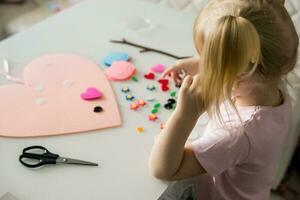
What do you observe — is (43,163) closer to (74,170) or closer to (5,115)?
(74,170)

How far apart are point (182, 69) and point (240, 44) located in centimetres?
37

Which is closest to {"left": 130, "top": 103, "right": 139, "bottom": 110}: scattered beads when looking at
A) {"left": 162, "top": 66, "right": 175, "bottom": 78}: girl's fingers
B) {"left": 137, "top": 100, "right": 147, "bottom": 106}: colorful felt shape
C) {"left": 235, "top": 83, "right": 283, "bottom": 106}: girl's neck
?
{"left": 137, "top": 100, "right": 147, "bottom": 106}: colorful felt shape

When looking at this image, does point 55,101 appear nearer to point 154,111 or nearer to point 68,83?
point 68,83

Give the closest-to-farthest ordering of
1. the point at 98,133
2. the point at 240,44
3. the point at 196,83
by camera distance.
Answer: the point at 240,44
the point at 196,83
the point at 98,133

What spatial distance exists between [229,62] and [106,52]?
1.66 ft

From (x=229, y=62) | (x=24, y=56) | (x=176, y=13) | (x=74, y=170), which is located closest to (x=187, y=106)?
(x=229, y=62)

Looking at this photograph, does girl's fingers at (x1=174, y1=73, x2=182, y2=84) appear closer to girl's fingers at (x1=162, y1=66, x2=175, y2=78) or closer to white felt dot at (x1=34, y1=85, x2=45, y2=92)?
girl's fingers at (x1=162, y1=66, x2=175, y2=78)

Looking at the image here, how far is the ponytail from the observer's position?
566mm

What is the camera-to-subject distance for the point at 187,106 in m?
0.68

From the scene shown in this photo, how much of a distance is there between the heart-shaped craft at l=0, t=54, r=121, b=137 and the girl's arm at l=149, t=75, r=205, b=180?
0.15 m

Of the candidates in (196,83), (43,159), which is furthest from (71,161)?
(196,83)

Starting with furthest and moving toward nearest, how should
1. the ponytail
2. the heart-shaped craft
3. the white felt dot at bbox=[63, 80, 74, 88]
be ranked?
the white felt dot at bbox=[63, 80, 74, 88], the heart-shaped craft, the ponytail

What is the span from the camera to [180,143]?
689 millimetres

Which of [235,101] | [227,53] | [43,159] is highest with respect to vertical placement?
[227,53]
